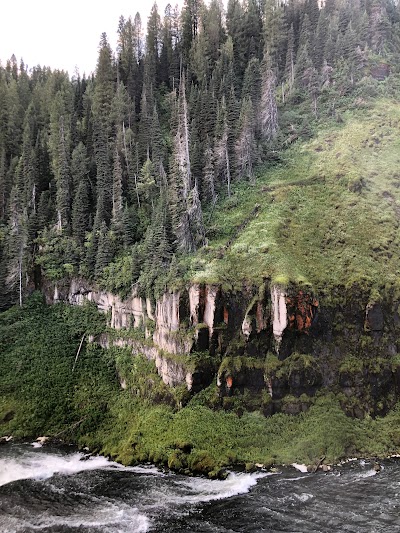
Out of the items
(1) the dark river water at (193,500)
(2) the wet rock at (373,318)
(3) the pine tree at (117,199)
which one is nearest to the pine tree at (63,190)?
(3) the pine tree at (117,199)

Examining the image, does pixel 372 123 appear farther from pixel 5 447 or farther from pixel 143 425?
pixel 5 447

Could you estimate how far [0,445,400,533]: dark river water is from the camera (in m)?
31.2

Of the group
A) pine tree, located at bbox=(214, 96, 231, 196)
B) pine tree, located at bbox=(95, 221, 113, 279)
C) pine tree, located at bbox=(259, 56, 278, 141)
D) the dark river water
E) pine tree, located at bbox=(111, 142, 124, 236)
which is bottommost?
the dark river water

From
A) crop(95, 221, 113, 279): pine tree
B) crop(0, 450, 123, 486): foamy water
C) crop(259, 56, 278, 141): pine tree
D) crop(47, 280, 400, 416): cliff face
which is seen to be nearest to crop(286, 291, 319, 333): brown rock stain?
crop(47, 280, 400, 416): cliff face

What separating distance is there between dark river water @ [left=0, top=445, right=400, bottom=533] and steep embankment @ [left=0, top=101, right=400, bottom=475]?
8.92 feet

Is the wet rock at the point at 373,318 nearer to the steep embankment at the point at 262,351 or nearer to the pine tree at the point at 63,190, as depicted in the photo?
the steep embankment at the point at 262,351

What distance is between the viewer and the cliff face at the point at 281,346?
44531 mm

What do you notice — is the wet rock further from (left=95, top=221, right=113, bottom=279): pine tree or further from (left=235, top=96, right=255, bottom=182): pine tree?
(left=95, top=221, right=113, bottom=279): pine tree

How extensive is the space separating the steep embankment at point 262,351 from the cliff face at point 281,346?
0.11 meters

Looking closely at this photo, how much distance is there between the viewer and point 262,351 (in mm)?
46375

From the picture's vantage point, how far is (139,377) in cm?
5144

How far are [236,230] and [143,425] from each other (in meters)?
26.7

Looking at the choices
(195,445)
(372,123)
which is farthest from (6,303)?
(372,123)

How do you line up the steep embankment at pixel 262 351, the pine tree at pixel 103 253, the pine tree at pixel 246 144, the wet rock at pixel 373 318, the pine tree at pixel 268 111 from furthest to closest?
1. the pine tree at pixel 268 111
2. the pine tree at pixel 246 144
3. the pine tree at pixel 103 253
4. the wet rock at pixel 373 318
5. the steep embankment at pixel 262 351
